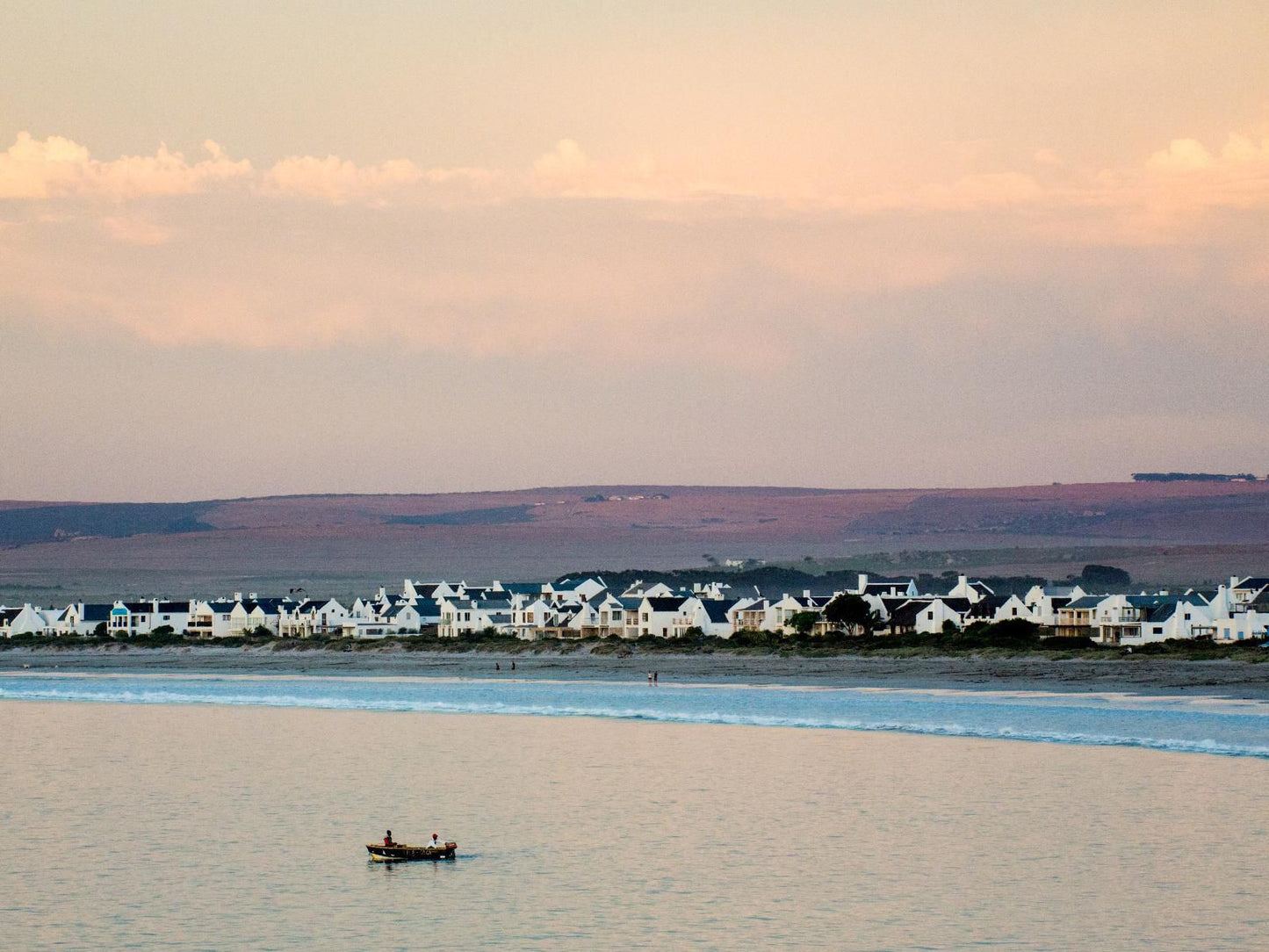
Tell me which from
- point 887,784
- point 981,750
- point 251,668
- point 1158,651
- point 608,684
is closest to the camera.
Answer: point 887,784

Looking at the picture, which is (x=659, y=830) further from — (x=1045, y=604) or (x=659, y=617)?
(x=659, y=617)

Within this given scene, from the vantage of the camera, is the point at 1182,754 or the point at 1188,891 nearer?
the point at 1188,891

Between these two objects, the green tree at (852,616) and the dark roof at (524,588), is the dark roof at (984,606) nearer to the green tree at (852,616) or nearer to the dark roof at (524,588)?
the green tree at (852,616)

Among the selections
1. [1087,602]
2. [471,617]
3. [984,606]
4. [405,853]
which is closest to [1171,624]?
[1087,602]

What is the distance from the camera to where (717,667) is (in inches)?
2948

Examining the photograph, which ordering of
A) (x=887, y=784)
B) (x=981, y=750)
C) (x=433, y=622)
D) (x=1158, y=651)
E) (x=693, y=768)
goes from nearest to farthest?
(x=887, y=784), (x=693, y=768), (x=981, y=750), (x=1158, y=651), (x=433, y=622)

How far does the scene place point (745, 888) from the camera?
75.4 ft

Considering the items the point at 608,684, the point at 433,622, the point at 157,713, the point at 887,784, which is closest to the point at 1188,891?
the point at 887,784

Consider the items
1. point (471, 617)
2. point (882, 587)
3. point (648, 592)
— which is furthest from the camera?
point (648, 592)

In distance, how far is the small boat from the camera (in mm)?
25188

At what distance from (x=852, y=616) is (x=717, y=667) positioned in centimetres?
1765

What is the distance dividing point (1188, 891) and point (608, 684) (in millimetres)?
45244

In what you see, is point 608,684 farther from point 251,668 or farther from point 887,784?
point 887,784

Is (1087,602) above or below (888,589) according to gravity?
below
